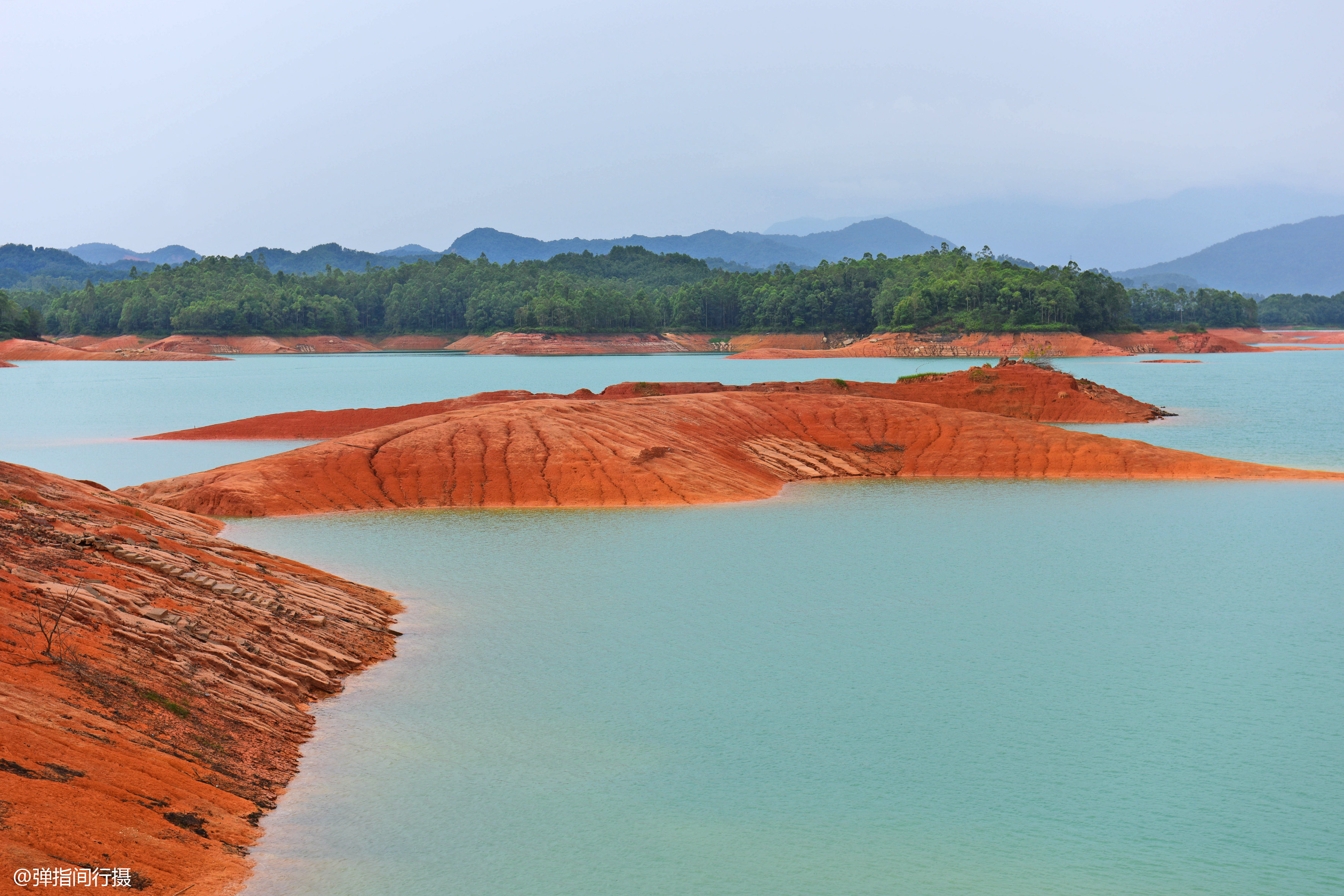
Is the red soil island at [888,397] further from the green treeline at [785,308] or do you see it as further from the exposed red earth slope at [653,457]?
the green treeline at [785,308]

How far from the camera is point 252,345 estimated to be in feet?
600

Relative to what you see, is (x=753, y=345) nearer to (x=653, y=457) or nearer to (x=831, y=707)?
(x=653, y=457)

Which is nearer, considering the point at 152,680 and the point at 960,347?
the point at 152,680

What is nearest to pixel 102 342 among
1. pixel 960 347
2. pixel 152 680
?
pixel 960 347

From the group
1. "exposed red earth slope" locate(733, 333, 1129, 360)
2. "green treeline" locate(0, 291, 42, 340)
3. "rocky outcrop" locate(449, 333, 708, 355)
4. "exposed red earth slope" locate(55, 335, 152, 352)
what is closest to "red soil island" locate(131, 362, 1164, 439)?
"exposed red earth slope" locate(733, 333, 1129, 360)

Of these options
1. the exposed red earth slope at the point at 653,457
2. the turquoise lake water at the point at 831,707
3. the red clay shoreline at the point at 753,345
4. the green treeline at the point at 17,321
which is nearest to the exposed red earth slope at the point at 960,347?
the red clay shoreline at the point at 753,345

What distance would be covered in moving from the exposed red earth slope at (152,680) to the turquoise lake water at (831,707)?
24.8 inches

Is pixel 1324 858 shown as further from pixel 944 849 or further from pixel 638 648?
pixel 638 648

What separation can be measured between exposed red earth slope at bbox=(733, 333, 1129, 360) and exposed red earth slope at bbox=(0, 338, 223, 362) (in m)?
90.3

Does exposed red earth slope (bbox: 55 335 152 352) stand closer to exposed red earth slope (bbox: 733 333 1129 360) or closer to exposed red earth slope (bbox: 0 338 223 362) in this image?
exposed red earth slope (bbox: 0 338 223 362)

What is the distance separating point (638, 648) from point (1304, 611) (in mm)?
13363

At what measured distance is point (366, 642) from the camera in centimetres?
1739

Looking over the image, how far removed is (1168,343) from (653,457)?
509 ft

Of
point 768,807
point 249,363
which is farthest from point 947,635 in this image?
point 249,363
